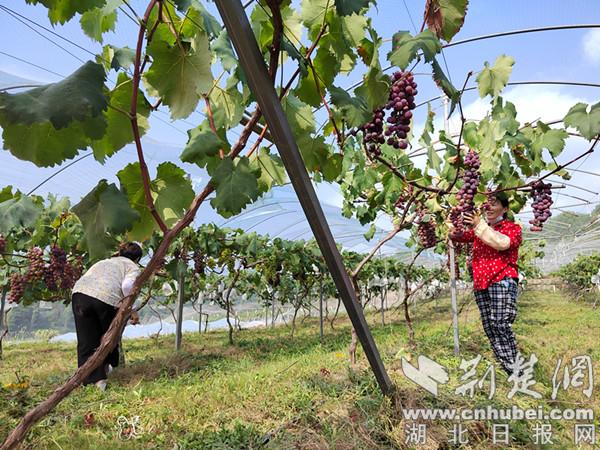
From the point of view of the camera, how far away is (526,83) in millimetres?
2605

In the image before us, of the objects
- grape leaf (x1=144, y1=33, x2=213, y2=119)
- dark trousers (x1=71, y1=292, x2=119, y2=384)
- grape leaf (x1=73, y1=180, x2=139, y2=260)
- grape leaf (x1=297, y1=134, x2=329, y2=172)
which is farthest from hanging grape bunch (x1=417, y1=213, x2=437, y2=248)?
grape leaf (x1=73, y1=180, x2=139, y2=260)

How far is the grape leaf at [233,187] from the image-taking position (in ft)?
3.32

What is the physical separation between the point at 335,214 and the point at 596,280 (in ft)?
33.9

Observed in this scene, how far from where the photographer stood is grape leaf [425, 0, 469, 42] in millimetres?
1105

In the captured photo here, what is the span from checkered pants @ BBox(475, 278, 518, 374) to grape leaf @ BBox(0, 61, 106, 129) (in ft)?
9.98

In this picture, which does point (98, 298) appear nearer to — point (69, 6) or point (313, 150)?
point (313, 150)

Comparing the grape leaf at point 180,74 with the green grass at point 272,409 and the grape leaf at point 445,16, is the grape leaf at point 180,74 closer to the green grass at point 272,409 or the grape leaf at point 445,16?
the grape leaf at point 445,16

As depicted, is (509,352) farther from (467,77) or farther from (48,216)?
(48,216)

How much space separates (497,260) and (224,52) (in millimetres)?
2650

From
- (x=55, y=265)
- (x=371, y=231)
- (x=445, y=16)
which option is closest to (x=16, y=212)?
(x=445, y=16)

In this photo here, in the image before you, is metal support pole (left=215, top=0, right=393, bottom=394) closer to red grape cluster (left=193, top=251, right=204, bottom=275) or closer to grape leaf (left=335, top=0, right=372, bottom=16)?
grape leaf (left=335, top=0, right=372, bottom=16)

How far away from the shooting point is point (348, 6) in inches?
33.4

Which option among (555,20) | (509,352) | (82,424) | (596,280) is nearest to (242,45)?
(82,424)

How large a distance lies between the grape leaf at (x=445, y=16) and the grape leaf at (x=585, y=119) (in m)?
1.09
